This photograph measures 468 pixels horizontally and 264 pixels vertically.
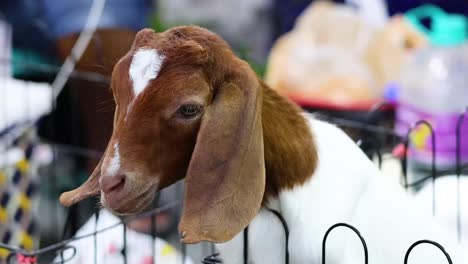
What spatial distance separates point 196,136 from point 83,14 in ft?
4.42

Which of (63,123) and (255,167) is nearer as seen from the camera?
(255,167)

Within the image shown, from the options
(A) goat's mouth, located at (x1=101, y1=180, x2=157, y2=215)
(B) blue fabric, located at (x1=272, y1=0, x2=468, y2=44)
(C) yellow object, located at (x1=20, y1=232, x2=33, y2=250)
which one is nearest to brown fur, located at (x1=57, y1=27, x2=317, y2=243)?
(A) goat's mouth, located at (x1=101, y1=180, x2=157, y2=215)

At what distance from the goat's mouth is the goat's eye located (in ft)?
0.20

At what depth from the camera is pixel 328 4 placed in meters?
1.91

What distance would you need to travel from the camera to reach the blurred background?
1603mm

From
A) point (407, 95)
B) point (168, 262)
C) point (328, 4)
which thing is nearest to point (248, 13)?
point (328, 4)

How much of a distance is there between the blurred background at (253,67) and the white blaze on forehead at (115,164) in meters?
0.88

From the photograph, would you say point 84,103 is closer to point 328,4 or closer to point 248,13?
point 248,13

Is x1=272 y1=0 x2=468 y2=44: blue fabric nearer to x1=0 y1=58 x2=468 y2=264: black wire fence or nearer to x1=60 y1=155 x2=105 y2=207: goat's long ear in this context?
x1=0 y1=58 x2=468 y2=264: black wire fence

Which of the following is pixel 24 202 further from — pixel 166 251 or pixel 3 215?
pixel 166 251

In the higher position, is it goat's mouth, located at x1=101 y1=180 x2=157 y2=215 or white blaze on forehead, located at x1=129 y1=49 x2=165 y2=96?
white blaze on forehead, located at x1=129 y1=49 x2=165 y2=96

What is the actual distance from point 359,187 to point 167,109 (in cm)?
22

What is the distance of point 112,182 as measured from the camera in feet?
2.17

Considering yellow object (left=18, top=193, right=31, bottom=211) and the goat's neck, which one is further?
yellow object (left=18, top=193, right=31, bottom=211)
